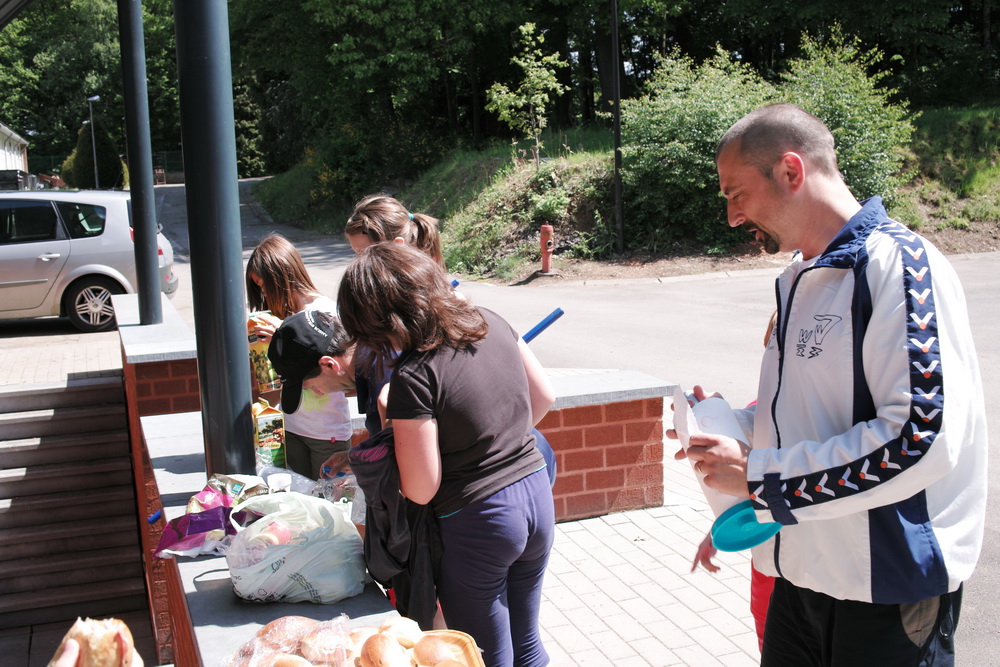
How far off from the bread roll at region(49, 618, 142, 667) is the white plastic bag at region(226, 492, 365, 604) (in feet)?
2.15

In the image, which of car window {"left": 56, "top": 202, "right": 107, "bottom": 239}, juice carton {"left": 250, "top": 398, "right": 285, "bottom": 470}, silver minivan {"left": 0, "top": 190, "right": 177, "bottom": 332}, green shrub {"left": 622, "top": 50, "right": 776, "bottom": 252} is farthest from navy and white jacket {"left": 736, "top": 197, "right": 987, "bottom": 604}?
green shrub {"left": 622, "top": 50, "right": 776, "bottom": 252}

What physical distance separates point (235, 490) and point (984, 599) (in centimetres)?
341

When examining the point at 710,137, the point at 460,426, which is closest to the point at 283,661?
the point at 460,426

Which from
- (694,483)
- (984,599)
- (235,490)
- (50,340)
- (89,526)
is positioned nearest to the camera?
(235,490)

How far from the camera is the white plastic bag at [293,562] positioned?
6.99 feet

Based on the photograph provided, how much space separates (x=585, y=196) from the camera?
60.9 ft

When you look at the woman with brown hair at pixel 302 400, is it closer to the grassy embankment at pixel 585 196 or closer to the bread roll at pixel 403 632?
the bread roll at pixel 403 632

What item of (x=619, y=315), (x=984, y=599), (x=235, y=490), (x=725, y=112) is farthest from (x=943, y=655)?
(x=725, y=112)

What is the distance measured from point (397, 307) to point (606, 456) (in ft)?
9.83

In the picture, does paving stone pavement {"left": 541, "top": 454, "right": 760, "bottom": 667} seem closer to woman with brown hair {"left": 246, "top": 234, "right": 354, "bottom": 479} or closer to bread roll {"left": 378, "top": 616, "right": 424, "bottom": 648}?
woman with brown hair {"left": 246, "top": 234, "right": 354, "bottom": 479}

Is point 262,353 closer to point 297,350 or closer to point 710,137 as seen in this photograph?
point 297,350

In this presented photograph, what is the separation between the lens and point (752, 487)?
5.93ft

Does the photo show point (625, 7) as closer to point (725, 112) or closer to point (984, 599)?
point (725, 112)

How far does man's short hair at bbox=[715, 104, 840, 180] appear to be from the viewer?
188cm
